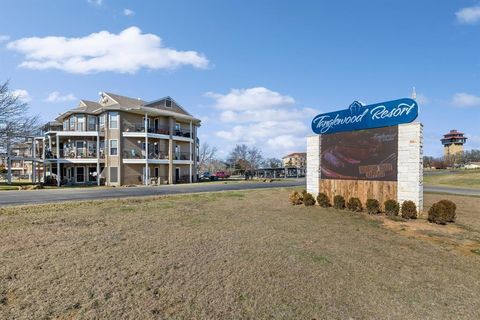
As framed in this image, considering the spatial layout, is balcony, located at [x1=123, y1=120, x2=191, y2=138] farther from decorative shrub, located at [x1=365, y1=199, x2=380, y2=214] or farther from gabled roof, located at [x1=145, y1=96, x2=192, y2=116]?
decorative shrub, located at [x1=365, y1=199, x2=380, y2=214]

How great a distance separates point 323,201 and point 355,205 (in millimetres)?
1723

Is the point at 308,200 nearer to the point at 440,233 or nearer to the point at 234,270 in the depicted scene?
the point at 440,233

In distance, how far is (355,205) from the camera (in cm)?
1302

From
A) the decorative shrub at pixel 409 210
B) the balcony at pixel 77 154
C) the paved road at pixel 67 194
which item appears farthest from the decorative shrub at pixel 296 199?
the balcony at pixel 77 154

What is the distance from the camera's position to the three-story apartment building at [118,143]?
34781 millimetres

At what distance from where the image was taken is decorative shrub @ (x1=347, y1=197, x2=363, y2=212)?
→ 12956 millimetres

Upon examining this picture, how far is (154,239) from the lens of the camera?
7547 mm

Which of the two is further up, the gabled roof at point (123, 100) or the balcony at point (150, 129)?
the gabled roof at point (123, 100)

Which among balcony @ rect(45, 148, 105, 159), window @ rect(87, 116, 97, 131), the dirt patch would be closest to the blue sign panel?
the dirt patch

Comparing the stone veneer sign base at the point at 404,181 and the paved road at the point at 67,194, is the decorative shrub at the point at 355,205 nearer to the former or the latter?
the stone veneer sign base at the point at 404,181

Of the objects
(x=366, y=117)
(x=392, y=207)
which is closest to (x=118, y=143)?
(x=366, y=117)

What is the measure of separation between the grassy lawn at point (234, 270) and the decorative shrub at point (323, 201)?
14.7 ft

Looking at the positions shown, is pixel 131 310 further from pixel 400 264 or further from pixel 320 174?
pixel 320 174

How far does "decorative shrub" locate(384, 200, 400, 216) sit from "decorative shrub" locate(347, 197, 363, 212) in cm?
129
